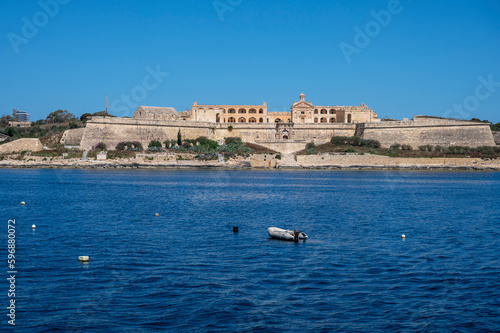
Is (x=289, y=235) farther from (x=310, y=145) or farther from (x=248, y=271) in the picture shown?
(x=310, y=145)

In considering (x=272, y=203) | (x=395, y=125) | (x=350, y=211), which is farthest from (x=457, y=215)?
(x=395, y=125)

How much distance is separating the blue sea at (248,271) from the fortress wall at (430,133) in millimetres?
41764

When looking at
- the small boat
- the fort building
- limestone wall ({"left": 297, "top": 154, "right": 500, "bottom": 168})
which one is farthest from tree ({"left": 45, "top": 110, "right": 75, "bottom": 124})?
the small boat

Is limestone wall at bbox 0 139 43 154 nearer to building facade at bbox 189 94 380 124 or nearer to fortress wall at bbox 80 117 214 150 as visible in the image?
fortress wall at bbox 80 117 214 150

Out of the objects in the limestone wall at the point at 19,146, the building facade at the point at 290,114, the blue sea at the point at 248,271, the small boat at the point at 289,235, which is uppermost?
the building facade at the point at 290,114

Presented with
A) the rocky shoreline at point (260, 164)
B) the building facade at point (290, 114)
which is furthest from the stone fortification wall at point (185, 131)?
the rocky shoreline at point (260, 164)

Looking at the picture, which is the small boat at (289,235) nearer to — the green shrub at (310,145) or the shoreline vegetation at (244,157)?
the shoreline vegetation at (244,157)

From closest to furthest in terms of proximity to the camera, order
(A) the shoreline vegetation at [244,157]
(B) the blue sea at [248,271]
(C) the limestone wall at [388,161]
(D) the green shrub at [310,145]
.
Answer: (B) the blue sea at [248,271] → (A) the shoreline vegetation at [244,157] → (C) the limestone wall at [388,161] → (D) the green shrub at [310,145]

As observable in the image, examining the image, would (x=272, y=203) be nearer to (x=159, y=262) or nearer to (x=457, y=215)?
(x=457, y=215)

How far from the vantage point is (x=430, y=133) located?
62531 mm

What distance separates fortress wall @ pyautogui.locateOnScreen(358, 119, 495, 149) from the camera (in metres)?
60.5

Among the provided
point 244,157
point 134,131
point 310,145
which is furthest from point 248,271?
point 310,145

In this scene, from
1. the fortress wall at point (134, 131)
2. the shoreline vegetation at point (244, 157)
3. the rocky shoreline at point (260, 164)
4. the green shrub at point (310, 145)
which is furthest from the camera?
the green shrub at point (310, 145)

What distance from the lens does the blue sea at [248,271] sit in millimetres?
8625
